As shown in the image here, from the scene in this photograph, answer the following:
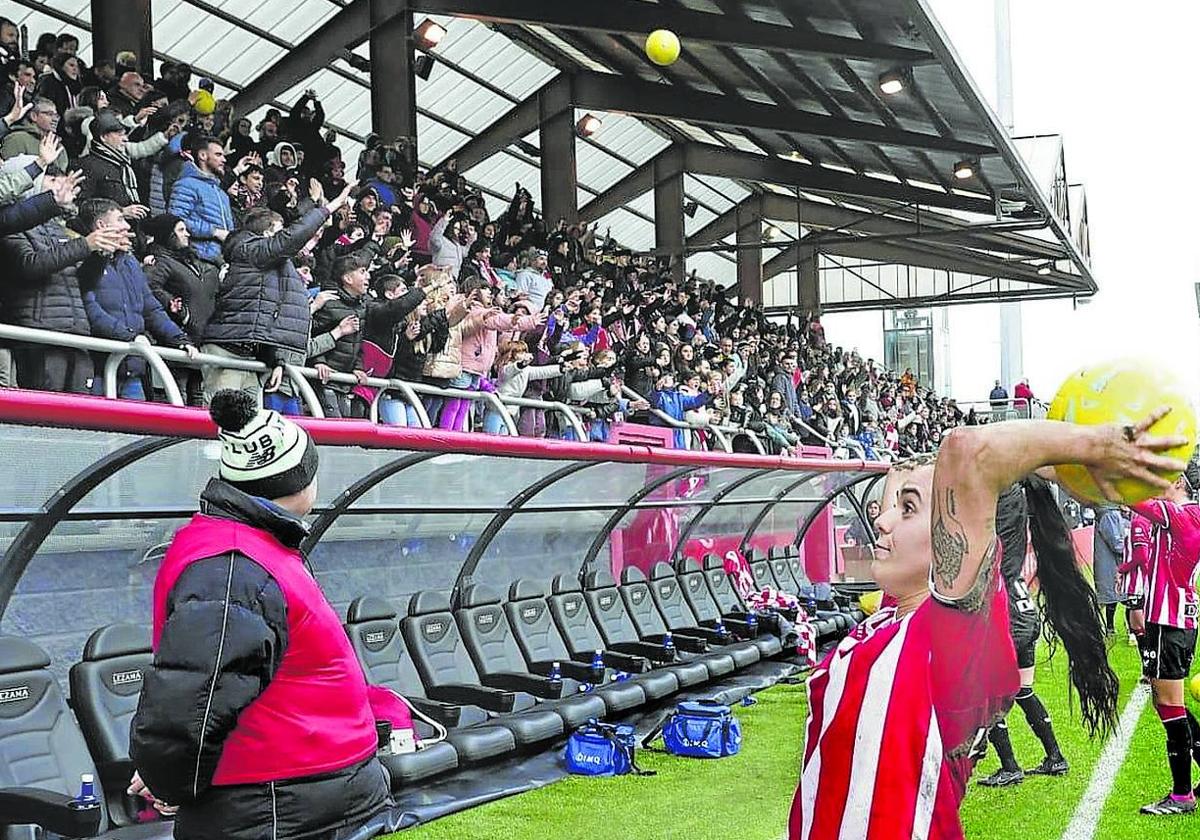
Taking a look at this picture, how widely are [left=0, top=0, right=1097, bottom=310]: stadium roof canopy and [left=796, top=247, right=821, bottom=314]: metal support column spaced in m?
3.77

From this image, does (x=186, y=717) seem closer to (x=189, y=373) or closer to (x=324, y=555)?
(x=189, y=373)

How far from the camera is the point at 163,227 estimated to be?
338 inches

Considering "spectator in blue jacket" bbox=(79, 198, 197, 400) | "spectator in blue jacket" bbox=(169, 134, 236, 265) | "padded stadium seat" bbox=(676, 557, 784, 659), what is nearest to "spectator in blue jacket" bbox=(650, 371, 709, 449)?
"padded stadium seat" bbox=(676, 557, 784, 659)

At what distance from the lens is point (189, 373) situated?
8.12 m

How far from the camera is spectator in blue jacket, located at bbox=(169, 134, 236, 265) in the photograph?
8.88 m

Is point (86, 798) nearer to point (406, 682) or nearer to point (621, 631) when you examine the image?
point (406, 682)

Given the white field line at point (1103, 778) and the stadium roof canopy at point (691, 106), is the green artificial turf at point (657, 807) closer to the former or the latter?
the white field line at point (1103, 778)

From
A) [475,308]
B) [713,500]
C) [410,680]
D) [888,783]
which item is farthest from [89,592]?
[713,500]

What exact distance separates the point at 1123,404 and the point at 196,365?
6.57 meters

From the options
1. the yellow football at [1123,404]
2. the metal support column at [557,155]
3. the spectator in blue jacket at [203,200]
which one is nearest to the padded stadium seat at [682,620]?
the spectator in blue jacket at [203,200]

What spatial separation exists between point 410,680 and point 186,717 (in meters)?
6.74

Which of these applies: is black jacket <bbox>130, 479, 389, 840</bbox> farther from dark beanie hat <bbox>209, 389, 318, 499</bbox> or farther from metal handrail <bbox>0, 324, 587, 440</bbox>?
metal handrail <bbox>0, 324, 587, 440</bbox>

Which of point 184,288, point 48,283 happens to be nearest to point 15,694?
point 48,283

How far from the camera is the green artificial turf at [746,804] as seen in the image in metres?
7.67
